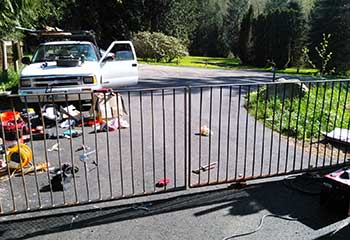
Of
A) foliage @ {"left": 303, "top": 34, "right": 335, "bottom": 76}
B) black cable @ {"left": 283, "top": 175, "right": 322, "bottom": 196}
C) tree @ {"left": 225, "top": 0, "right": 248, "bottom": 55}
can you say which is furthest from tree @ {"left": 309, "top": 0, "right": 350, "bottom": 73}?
black cable @ {"left": 283, "top": 175, "right": 322, "bottom": 196}

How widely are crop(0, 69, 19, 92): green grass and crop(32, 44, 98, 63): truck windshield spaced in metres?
1.71

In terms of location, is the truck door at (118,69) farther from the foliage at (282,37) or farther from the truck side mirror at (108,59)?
the foliage at (282,37)

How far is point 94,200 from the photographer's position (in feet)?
12.3

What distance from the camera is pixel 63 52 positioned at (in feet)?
Answer: 27.9

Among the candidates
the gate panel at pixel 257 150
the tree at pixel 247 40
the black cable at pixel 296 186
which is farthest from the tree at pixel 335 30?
the black cable at pixel 296 186

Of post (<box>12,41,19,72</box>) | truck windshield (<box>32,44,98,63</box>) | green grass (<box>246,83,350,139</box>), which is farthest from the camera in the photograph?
post (<box>12,41,19,72</box>)

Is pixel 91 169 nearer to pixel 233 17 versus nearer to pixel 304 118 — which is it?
pixel 304 118

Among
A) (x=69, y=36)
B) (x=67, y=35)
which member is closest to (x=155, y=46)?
(x=69, y=36)

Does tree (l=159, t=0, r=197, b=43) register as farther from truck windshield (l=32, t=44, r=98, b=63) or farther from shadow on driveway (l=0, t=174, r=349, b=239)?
shadow on driveway (l=0, t=174, r=349, b=239)

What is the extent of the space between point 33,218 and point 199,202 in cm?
172

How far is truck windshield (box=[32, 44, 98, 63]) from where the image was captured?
27.6ft

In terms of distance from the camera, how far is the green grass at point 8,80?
970 centimetres

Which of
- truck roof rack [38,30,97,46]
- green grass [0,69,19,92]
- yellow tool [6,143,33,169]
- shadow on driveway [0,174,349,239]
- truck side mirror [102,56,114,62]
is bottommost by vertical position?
shadow on driveway [0,174,349,239]

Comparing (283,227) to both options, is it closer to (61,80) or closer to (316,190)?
(316,190)
